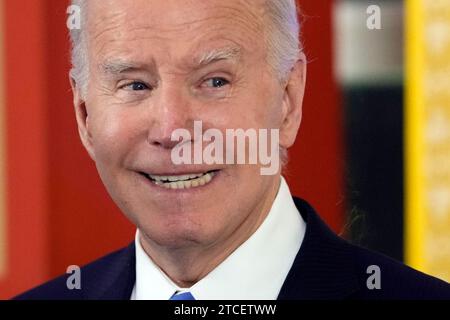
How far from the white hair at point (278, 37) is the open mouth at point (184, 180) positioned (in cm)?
14

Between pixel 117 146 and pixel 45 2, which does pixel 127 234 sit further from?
pixel 45 2

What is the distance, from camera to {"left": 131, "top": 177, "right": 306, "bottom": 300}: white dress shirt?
1.06 m

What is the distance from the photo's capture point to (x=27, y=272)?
60.4 inches

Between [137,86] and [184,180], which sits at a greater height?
[137,86]

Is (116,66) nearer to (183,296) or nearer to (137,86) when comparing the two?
(137,86)

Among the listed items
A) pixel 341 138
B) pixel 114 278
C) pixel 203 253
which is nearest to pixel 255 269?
pixel 203 253

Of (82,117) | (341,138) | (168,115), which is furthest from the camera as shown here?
(341,138)

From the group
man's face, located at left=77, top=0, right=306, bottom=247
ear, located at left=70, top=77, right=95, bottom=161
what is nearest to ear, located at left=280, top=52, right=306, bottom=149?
man's face, located at left=77, top=0, right=306, bottom=247

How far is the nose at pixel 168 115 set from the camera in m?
0.97

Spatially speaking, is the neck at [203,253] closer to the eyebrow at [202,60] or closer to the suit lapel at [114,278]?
the suit lapel at [114,278]

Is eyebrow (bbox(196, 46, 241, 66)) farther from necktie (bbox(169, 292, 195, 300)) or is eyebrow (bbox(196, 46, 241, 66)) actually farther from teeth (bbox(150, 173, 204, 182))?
necktie (bbox(169, 292, 195, 300))

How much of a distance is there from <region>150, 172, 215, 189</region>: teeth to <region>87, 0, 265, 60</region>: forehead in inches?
5.6

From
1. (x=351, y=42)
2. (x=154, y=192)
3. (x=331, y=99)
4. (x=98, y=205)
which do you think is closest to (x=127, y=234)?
(x=98, y=205)

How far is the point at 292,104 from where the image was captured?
107cm
